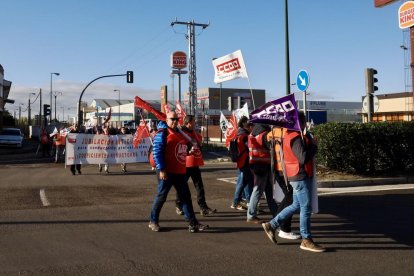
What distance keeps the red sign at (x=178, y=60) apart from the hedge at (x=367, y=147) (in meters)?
32.6

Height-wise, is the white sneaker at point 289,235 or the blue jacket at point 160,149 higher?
the blue jacket at point 160,149

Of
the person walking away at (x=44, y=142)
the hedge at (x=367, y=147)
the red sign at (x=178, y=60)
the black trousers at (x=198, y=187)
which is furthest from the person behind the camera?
the red sign at (x=178, y=60)

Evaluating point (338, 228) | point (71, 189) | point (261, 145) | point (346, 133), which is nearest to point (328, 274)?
point (338, 228)

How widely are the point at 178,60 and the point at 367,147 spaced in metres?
33.8

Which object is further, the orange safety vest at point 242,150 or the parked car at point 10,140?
the parked car at point 10,140

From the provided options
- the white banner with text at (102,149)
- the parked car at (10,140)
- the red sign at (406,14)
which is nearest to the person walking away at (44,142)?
the white banner with text at (102,149)

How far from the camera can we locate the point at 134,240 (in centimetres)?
642

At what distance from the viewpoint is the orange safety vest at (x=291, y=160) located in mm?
5935

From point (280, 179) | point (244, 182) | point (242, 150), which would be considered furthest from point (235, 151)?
point (280, 179)

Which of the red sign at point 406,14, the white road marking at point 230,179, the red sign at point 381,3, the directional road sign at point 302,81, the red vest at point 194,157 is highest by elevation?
the red sign at point 381,3

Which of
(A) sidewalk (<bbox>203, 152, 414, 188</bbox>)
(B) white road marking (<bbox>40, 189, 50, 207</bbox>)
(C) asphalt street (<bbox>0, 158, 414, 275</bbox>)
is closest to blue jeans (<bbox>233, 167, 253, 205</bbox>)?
(C) asphalt street (<bbox>0, 158, 414, 275</bbox>)

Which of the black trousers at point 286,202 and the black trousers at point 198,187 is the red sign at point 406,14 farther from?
the black trousers at point 286,202

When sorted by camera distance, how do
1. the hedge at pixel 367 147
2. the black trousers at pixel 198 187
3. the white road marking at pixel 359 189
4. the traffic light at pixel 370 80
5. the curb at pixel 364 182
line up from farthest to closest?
the traffic light at pixel 370 80 < the hedge at pixel 367 147 < the curb at pixel 364 182 < the white road marking at pixel 359 189 < the black trousers at pixel 198 187

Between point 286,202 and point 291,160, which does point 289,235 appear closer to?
point 286,202
